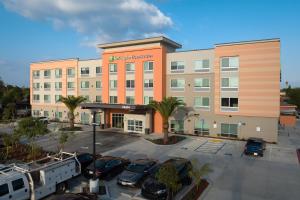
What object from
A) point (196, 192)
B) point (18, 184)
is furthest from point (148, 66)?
point (18, 184)

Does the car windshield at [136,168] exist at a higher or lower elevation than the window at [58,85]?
lower

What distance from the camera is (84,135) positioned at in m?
38.6

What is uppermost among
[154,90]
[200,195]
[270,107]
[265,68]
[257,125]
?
[265,68]

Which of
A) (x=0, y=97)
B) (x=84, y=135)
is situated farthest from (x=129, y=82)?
(x=0, y=97)

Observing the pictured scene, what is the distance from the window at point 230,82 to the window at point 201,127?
20.9 feet

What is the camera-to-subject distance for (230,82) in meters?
35.9

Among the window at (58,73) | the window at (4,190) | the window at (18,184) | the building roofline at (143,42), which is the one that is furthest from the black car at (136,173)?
the window at (58,73)

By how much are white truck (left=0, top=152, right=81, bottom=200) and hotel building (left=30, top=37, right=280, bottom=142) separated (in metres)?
20.9

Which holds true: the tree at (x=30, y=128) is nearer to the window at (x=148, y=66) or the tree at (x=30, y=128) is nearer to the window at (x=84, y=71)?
the window at (x=148, y=66)

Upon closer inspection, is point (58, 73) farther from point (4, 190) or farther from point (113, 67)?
point (4, 190)

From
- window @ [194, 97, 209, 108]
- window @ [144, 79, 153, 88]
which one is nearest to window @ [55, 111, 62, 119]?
window @ [144, 79, 153, 88]

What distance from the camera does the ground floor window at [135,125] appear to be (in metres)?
40.6

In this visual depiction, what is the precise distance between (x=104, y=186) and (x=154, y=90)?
2390 centimetres

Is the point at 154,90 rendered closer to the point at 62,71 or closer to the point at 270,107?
the point at 270,107
